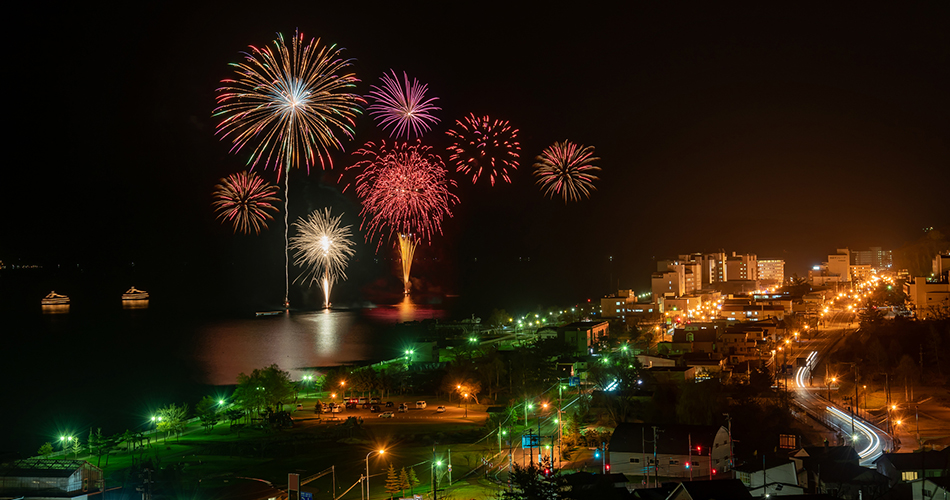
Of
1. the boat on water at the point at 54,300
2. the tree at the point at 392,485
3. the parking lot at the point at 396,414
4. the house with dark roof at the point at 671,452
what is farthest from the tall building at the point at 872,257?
the boat on water at the point at 54,300

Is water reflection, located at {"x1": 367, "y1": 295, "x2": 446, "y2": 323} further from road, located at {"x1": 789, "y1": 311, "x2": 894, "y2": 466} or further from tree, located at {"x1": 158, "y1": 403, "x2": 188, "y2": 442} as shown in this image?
tree, located at {"x1": 158, "y1": 403, "x2": 188, "y2": 442}

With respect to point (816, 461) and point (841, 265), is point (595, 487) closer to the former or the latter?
point (816, 461)

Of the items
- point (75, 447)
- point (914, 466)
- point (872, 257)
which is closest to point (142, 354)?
point (75, 447)

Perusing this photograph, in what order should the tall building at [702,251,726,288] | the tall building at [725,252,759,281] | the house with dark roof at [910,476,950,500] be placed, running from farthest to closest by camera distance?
the tall building at [725,252,759,281] < the tall building at [702,251,726,288] < the house with dark roof at [910,476,950,500]

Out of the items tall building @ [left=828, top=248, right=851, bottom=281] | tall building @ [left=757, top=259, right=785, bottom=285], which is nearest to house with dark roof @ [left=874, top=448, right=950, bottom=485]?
tall building @ [left=828, top=248, right=851, bottom=281]

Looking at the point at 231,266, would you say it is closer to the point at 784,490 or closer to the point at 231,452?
the point at 231,452
